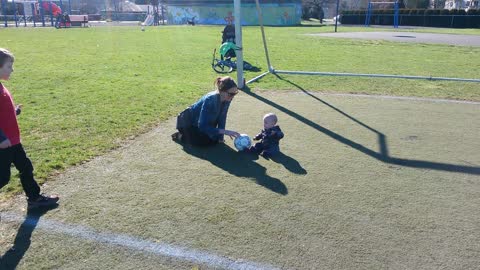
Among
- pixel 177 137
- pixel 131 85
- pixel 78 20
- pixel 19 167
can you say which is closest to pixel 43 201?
pixel 19 167

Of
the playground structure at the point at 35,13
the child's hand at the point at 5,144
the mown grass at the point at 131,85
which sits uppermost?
the playground structure at the point at 35,13

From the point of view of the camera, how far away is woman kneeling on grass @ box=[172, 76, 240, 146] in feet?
16.0

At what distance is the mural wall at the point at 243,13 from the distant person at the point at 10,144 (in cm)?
4691

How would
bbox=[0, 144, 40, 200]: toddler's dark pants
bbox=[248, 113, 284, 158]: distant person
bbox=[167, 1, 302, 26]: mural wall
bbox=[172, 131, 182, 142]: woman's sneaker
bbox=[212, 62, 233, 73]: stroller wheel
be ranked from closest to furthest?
bbox=[0, 144, 40, 200]: toddler's dark pants, bbox=[248, 113, 284, 158]: distant person, bbox=[172, 131, 182, 142]: woman's sneaker, bbox=[212, 62, 233, 73]: stroller wheel, bbox=[167, 1, 302, 26]: mural wall

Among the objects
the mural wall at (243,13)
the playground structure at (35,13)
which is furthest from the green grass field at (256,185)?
the mural wall at (243,13)

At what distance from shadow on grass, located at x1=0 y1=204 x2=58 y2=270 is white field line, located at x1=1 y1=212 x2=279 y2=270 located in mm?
18

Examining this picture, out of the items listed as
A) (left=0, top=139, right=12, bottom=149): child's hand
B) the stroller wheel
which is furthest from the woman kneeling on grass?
the stroller wheel

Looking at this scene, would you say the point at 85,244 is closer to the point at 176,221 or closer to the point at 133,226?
the point at 133,226

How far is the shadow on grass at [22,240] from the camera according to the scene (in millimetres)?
2832

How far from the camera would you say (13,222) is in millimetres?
3352

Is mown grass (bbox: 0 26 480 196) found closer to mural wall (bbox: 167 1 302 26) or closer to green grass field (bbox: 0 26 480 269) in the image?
green grass field (bbox: 0 26 480 269)

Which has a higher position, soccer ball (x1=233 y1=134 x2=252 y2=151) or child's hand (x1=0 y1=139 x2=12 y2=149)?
child's hand (x1=0 y1=139 x2=12 y2=149)

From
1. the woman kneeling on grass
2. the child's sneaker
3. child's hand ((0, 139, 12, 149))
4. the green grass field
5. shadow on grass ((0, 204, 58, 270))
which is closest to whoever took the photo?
Answer: shadow on grass ((0, 204, 58, 270))

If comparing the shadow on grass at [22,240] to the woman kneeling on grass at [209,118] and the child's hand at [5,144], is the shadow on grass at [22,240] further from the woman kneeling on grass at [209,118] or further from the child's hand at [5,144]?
the woman kneeling on grass at [209,118]
